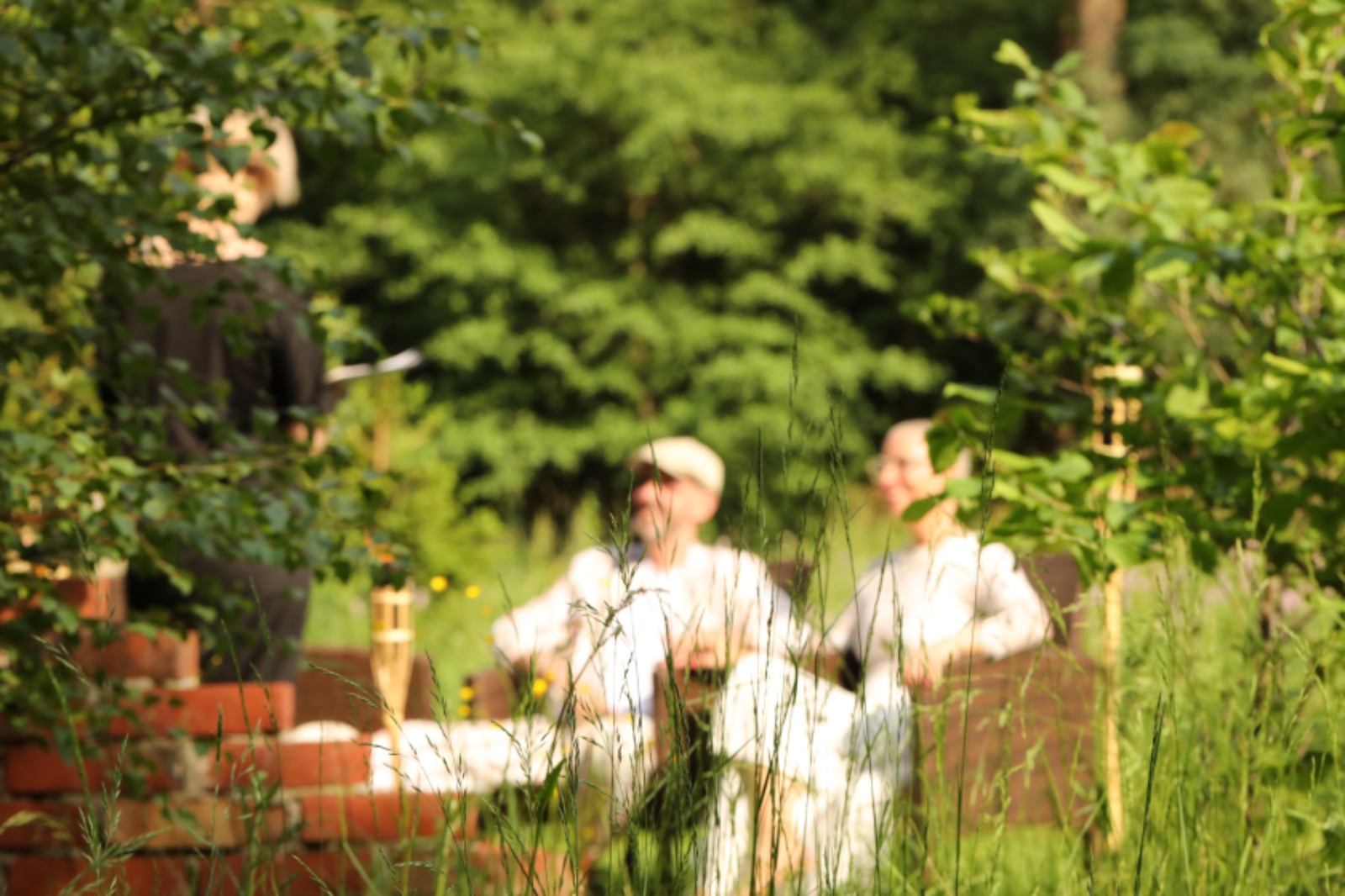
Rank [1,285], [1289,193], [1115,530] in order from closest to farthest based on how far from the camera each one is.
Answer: [1115,530] < [1,285] < [1289,193]

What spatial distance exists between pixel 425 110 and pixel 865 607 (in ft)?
7.90

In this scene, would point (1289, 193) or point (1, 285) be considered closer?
point (1, 285)

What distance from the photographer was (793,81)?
15805mm

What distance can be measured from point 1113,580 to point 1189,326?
589 mm

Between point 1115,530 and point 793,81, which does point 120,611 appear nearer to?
point 1115,530

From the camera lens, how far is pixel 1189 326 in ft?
7.95

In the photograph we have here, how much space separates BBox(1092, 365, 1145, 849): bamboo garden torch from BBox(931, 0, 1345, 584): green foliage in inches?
0.9

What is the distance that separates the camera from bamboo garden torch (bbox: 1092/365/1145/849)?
1.73 meters

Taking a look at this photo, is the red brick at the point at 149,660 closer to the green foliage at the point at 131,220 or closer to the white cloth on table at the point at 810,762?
the green foliage at the point at 131,220

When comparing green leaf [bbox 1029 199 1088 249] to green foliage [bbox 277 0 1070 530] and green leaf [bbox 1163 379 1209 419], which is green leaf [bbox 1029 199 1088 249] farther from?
green foliage [bbox 277 0 1070 530]

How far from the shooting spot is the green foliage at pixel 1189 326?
1.79 metres

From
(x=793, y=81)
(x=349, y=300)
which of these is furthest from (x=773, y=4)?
(x=349, y=300)

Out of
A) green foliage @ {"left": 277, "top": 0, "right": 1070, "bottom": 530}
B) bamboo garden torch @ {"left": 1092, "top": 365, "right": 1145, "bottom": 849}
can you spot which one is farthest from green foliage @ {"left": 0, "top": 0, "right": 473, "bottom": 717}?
green foliage @ {"left": 277, "top": 0, "right": 1070, "bottom": 530}

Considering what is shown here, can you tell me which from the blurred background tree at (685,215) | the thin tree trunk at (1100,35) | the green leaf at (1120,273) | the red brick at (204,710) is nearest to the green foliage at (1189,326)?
the green leaf at (1120,273)
